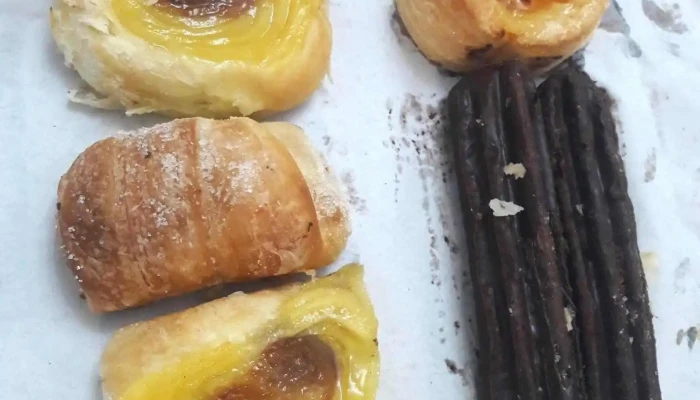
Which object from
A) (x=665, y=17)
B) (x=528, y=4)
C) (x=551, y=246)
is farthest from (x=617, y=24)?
(x=551, y=246)

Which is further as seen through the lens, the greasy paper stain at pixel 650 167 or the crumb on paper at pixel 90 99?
the greasy paper stain at pixel 650 167

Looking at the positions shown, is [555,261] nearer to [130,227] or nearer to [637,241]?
[637,241]

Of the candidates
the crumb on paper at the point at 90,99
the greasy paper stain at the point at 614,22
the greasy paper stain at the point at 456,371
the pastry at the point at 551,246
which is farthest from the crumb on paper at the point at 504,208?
the crumb on paper at the point at 90,99

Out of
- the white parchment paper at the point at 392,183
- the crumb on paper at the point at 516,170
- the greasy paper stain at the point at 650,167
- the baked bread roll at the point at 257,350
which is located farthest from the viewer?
the greasy paper stain at the point at 650,167

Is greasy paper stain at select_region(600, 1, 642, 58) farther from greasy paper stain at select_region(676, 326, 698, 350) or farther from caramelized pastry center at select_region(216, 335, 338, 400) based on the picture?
caramelized pastry center at select_region(216, 335, 338, 400)

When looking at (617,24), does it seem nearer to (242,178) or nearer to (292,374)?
(242,178)

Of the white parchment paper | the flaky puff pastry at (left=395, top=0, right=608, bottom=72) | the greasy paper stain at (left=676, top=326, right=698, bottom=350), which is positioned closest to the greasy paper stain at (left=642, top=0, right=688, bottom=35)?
the white parchment paper

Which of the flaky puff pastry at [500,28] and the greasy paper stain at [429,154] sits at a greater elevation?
the flaky puff pastry at [500,28]

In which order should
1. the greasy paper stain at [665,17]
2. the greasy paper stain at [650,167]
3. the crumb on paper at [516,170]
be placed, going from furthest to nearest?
1. the greasy paper stain at [665,17]
2. the greasy paper stain at [650,167]
3. the crumb on paper at [516,170]

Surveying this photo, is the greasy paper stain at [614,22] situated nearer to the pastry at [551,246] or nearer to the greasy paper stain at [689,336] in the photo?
the pastry at [551,246]
